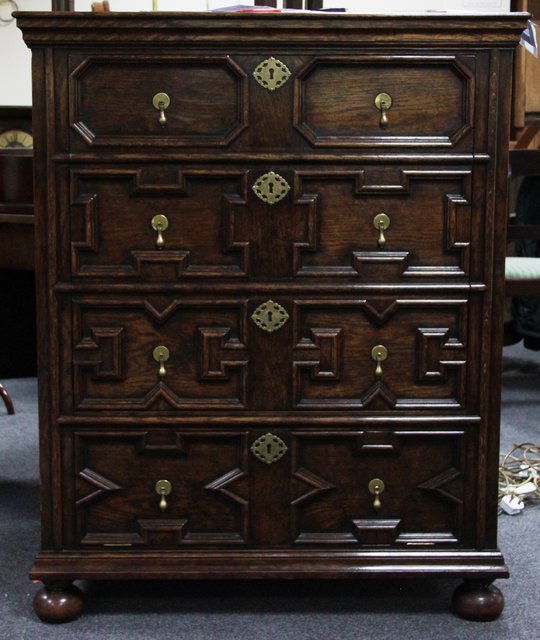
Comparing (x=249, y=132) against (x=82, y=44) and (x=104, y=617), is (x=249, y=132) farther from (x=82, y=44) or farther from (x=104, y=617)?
(x=104, y=617)

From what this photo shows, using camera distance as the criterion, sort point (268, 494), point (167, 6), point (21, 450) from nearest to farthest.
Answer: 1. point (268, 494)
2. point (21, 450)
3. point (167, 6)

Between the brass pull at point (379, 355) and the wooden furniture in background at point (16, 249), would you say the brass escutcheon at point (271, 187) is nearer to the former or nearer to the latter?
the brass pull at point (379, 355)

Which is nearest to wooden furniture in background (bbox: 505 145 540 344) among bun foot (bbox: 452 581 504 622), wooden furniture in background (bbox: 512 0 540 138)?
wooden furniture in background (bbox: 512 0 540 138)

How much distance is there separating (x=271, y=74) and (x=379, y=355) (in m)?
0.54

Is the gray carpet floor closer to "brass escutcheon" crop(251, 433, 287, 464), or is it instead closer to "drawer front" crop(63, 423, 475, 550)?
"drawer front" crop(63, 423, 475, 550)

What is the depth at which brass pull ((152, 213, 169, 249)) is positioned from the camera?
1.84 m

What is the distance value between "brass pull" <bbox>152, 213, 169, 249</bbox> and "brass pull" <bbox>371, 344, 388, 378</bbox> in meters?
0.44

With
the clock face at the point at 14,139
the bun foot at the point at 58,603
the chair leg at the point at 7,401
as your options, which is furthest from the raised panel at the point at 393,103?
the clock face at the point at 14,139

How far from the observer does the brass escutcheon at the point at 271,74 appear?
1805mm

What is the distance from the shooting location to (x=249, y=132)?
182 centimetres

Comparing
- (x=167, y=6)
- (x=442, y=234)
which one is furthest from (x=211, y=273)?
(x=167, y=6)

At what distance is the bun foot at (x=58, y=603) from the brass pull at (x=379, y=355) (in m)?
0.71

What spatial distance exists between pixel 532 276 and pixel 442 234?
70.4 inches

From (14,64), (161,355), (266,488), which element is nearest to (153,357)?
(161,355)
